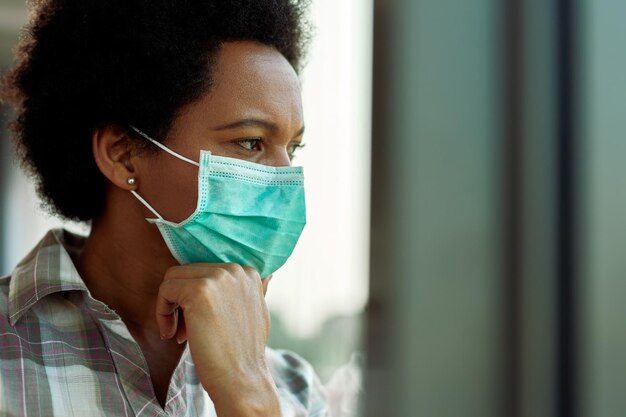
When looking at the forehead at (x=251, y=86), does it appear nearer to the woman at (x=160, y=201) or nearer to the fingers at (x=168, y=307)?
the woman at (x=160, y=201)

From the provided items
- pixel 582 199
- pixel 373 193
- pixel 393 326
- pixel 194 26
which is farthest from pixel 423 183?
pixel 194 26

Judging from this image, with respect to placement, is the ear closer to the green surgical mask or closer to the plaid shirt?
the green surgical mask

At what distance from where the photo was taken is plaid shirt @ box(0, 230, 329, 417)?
58.1 inches

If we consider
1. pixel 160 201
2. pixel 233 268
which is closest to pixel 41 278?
pixel 160 201

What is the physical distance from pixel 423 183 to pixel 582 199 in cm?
60

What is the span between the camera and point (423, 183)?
2.25 metres

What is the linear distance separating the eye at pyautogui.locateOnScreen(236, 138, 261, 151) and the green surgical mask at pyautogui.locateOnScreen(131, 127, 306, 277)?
46 mm

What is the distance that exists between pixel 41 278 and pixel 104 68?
1.54ft

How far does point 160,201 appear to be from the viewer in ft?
5.57

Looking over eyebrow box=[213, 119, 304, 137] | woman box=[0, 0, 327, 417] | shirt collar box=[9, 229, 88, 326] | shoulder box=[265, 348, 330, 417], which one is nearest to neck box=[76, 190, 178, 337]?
woman box=[0, 0, 327, 417]

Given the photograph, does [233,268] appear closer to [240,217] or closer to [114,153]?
[240,217]

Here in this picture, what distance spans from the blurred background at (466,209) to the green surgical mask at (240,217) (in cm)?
60

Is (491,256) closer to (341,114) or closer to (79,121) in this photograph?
(341,114)

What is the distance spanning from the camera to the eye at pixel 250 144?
171 cm
